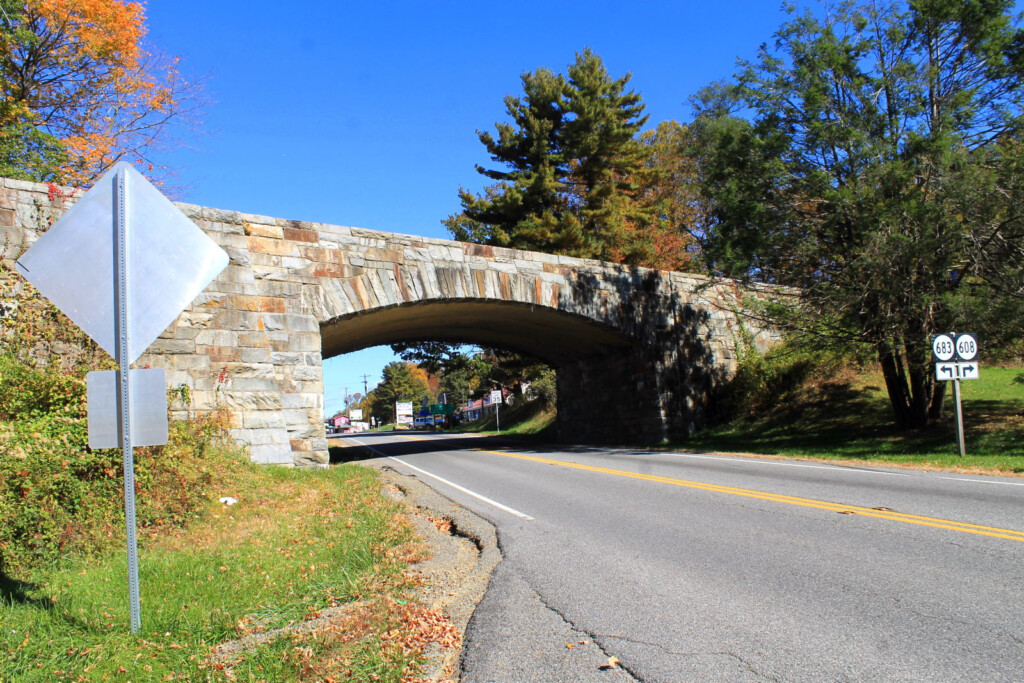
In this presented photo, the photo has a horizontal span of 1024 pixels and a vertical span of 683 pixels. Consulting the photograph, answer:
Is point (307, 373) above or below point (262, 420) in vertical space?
above

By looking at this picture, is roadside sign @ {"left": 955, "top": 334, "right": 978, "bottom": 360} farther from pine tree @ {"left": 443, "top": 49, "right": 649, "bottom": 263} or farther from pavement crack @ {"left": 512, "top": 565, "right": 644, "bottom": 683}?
pine tree @ {"left": 443, "top": 49, "right": 649, "bottom": 263}

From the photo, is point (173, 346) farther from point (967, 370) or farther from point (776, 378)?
point (776, 378)

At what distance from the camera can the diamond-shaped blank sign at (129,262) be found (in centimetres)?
405

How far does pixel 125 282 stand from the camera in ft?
13.6

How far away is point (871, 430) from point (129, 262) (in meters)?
18.0

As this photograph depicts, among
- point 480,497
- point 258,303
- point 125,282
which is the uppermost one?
point 258,303

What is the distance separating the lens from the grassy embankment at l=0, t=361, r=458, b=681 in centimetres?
398

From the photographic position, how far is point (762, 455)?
15.9 meters

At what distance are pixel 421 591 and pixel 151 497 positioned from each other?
12.9ft

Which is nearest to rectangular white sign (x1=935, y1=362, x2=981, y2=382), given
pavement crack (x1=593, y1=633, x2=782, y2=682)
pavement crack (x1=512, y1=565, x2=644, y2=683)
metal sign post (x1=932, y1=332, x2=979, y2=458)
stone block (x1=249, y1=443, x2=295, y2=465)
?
metal sign post (x1=932, y1=332, x2=979, y2=458)

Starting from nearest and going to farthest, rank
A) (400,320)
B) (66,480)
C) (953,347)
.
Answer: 1. (66,480)
2. (953,347)
3. (400,320)

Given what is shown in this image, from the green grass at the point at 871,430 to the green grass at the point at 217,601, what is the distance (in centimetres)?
1087

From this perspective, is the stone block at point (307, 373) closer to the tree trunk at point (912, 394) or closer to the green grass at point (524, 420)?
the tree trunk at point (912, 394)

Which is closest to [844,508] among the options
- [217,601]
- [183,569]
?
[217,601]
